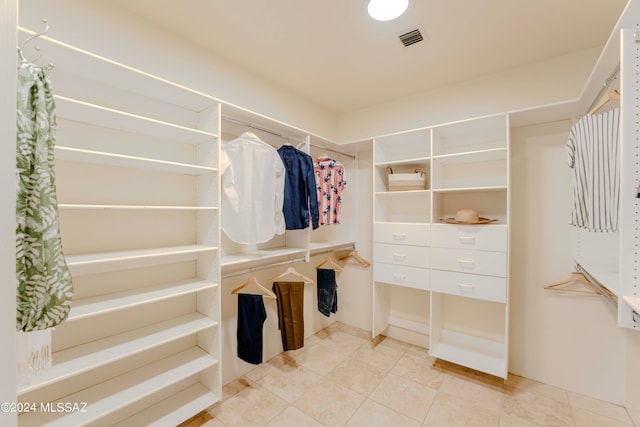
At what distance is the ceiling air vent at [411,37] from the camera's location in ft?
5.98

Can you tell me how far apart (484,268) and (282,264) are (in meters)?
1.71

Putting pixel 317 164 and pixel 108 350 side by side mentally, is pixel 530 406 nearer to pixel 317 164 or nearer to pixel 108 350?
pixel 317 164

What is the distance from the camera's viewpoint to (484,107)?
2.39m

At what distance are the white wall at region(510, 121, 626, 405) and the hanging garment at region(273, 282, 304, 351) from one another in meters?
1.87

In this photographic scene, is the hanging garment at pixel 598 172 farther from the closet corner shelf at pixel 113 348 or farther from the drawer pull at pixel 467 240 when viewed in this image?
the closet corner shelf at pixel 113 348

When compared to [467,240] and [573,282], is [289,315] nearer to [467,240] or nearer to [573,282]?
[467,240]

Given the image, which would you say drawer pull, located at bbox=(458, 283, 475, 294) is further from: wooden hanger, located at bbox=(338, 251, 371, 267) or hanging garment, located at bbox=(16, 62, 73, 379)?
hanging garment, located at bbox=(16, 62, 73, 379)

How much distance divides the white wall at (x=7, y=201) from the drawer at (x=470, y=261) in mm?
2372

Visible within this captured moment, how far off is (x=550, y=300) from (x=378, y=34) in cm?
246

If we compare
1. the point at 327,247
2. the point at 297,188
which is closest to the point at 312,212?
the point at 297,188

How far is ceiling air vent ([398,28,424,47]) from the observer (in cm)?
182

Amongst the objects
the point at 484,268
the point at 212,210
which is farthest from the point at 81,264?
the point at 484,268

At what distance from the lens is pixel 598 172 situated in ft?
4.15

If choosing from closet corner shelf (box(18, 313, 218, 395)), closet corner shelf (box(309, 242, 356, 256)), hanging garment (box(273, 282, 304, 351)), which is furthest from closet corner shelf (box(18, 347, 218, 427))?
closet corner shelf (box(309, 242, 356, 256))
